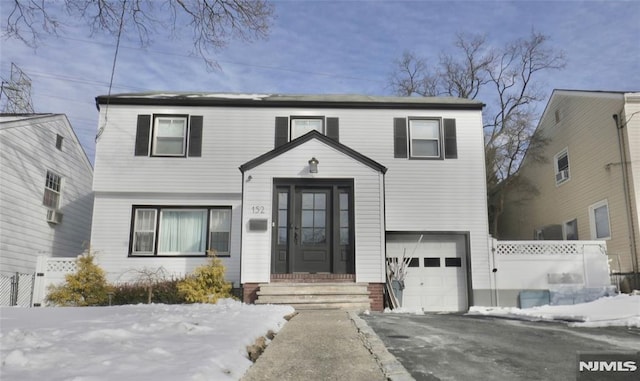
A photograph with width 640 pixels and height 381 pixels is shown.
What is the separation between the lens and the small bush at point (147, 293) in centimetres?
1114

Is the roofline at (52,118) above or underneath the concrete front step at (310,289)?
above

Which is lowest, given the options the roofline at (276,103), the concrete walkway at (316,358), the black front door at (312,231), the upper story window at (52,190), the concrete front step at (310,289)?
the concrete walkway at (316,358)

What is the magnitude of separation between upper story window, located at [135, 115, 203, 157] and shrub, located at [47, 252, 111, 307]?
11.8ft

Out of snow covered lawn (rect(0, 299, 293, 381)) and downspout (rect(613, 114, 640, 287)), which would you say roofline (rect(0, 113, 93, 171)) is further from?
downspout (rect(613, 114, 640, 287))

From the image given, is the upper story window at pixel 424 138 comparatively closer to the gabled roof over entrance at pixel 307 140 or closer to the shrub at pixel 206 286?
the gabled roof over entrance at pixel 307 140

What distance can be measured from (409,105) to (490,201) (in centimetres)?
1035

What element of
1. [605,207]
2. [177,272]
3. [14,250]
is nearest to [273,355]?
[177,272]

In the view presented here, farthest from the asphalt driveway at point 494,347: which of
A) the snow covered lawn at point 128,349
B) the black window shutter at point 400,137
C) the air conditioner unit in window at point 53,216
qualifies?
the air conditioner unit in window at point 53,216

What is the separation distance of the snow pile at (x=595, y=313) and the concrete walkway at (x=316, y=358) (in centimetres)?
425

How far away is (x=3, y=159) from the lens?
12852mm

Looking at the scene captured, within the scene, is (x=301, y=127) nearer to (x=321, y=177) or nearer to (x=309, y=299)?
(x=321, y=177)

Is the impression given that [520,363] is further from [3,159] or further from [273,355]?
[3,159]

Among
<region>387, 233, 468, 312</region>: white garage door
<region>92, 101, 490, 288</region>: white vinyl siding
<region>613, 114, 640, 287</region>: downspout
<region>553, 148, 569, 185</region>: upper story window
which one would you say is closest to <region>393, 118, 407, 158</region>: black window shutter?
<region>92, 101, 490, 288</region>: white vinyl siding

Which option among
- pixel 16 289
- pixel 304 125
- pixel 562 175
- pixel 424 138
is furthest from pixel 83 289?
pixel 562 175
